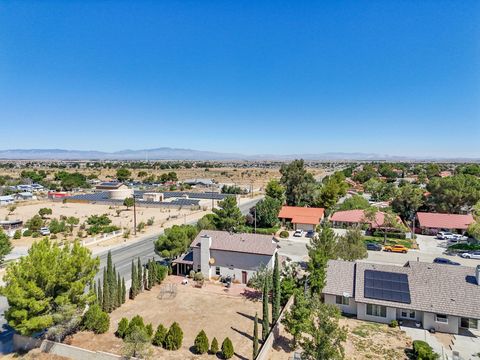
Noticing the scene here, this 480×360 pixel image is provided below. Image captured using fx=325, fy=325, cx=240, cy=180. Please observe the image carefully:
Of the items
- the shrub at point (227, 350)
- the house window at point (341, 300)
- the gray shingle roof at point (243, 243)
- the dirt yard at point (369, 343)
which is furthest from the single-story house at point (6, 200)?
the house window at point (341, 300)

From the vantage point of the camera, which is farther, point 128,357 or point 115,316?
point 115,316

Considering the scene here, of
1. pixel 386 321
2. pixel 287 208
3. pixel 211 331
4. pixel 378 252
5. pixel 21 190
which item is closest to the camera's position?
pixel 211 331

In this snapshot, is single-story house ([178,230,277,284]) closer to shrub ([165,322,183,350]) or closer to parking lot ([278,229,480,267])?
parking lot ([278,229,480,267])

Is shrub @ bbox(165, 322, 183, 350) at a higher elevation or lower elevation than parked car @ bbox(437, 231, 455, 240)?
higher

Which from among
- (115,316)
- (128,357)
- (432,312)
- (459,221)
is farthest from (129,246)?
(459,221)

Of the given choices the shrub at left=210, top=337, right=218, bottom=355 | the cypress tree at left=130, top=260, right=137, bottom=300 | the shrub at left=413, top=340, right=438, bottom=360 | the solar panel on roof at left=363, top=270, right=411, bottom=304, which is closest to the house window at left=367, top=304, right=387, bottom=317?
the solar panel on roof at left=363, top=270, right=411, bottom=304

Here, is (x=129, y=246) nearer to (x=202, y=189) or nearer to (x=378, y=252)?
(x=378, y=252)

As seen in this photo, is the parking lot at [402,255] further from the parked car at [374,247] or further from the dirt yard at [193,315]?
the dirt yard at [193,315]
